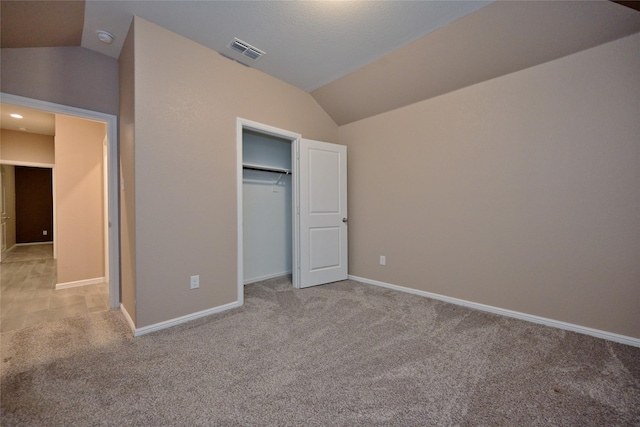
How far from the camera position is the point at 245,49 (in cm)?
247

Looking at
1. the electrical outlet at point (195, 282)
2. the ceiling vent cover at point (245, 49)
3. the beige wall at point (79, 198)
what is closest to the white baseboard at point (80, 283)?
the beige wall at point (79, 198)

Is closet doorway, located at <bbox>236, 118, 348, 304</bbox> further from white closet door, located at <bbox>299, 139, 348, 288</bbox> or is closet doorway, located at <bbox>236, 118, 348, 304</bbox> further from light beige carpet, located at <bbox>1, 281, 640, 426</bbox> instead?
light beige carpet, located at <bbox>1, 281, 640, 426</bbox>

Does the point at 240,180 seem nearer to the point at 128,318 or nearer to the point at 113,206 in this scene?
the point at 113,206

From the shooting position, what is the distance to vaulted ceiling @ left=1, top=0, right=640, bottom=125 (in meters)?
1.89

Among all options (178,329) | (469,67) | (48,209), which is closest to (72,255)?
(178,329)

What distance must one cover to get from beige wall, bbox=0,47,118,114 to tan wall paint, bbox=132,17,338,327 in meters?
0.77

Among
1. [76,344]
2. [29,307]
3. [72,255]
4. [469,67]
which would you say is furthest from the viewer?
[72,255]

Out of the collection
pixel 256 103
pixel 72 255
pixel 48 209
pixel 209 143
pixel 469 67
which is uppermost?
pixel 469 67

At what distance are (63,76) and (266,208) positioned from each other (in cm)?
238

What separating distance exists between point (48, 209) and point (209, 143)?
867 centimetres

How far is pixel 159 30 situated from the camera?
7.18ft

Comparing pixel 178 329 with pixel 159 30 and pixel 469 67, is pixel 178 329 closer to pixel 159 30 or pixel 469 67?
pixel 159 30

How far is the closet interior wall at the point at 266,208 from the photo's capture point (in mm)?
3471

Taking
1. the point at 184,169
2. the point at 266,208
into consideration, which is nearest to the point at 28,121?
the point at 184,169
